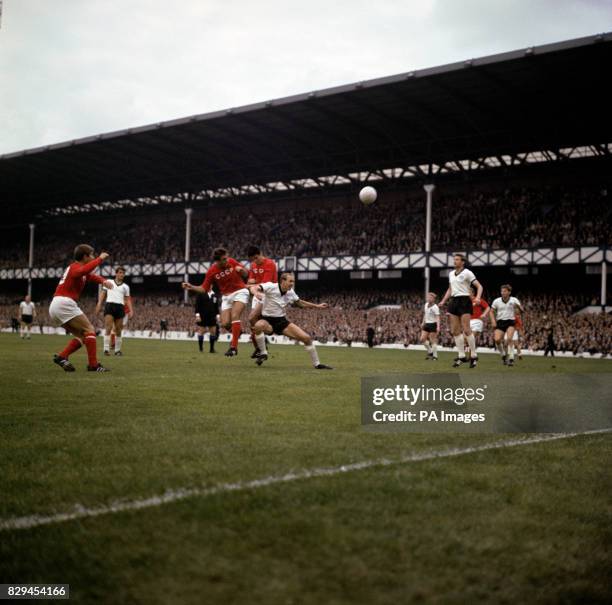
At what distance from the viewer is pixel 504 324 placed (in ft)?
58.4

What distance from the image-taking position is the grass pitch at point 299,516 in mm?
2502

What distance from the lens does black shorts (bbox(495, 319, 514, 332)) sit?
1770 centimetres

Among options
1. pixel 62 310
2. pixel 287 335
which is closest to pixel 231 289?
pixel 287 335

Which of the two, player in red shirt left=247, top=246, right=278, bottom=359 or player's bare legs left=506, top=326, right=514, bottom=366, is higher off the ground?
player in red shirt left=247, top=246, right=278, bottom=359

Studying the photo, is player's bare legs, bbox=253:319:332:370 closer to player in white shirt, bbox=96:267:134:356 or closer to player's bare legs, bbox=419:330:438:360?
player in white shirt, bbox=96:267:134:356

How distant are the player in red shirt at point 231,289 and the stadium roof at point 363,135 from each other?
2153 centimetres

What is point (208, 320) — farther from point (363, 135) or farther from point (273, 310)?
point (363, 135)

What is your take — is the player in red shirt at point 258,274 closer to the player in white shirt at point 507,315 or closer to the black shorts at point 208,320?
the black shorts at point 208,320

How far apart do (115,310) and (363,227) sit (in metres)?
32.5

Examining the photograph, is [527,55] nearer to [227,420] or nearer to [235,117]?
[235,117]

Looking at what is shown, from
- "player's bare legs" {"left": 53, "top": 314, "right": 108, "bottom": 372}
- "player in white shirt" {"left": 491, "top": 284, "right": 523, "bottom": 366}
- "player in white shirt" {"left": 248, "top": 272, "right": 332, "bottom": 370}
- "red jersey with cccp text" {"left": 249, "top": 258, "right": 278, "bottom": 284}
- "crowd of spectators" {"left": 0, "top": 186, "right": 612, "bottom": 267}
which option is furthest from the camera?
"crowd of spectators" {"left": 0, "top": 186, "right": 612, "bottom": 267}

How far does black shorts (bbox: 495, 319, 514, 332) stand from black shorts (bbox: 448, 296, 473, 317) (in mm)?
2503

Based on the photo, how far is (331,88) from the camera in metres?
36.8

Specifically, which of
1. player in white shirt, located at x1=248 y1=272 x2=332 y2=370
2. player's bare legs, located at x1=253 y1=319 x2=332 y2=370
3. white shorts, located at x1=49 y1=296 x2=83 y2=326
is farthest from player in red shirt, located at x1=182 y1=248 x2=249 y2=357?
white shorts, located at x1=49 y1=296 x2=83 y2=326
